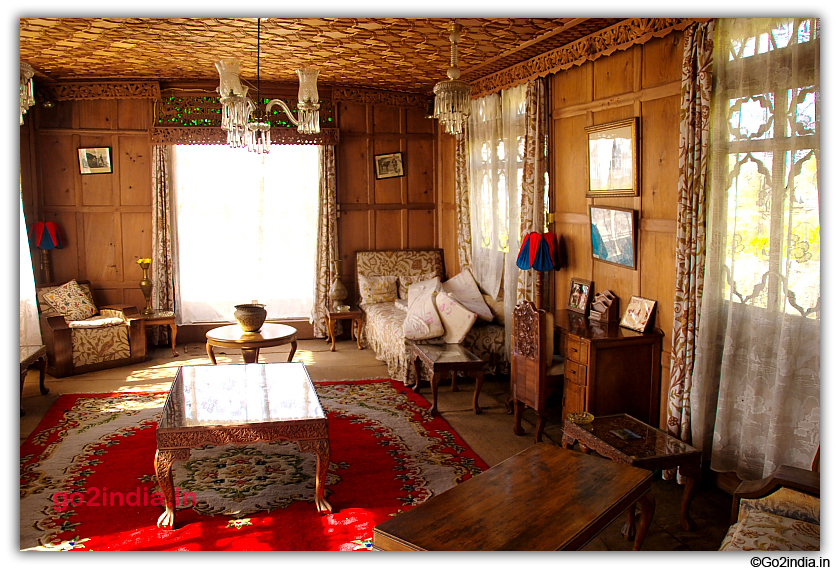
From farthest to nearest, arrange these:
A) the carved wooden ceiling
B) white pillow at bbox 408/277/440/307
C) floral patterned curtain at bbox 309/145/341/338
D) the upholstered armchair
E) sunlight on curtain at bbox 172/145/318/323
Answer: floral patterned curtain at bbox 309/145/341/338 → sunlight on curtain at bbox 172/145/318/323 → white pillow at bbox 408/277/440/307 → the upholstered armchair → the carved wooden ceiling

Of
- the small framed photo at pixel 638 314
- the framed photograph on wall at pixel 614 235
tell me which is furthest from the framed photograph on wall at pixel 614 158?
the small framed photo at pixel 638 314

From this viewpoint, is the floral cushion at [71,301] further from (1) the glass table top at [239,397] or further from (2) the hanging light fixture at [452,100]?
(2) the hanging light fixture at [452,100]

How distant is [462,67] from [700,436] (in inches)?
158

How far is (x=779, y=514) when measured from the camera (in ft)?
8.80

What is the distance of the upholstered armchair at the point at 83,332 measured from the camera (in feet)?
20.6

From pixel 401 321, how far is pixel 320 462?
3.10 m

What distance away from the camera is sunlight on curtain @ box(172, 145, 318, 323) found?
7.77 metres

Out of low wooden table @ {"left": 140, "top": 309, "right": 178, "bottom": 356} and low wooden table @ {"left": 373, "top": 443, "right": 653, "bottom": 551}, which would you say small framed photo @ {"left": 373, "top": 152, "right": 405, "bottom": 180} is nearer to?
low wooden table @ {"left": 140, "top": 309, "right": 178, "bottom": 356}

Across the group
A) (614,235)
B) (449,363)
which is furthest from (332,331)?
(614,235)

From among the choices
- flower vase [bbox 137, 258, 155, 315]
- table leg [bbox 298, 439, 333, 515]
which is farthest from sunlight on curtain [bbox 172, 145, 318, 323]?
table leg [bbox 298, 439, 333, 515]

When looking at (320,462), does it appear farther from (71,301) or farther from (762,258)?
(71,301)

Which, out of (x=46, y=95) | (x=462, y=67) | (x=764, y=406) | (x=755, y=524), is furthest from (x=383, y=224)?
(x=755, y=524)

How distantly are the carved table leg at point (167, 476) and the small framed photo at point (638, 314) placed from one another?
114 inches

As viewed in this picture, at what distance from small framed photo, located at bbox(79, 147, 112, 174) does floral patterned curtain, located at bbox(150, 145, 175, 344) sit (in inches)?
20.8
